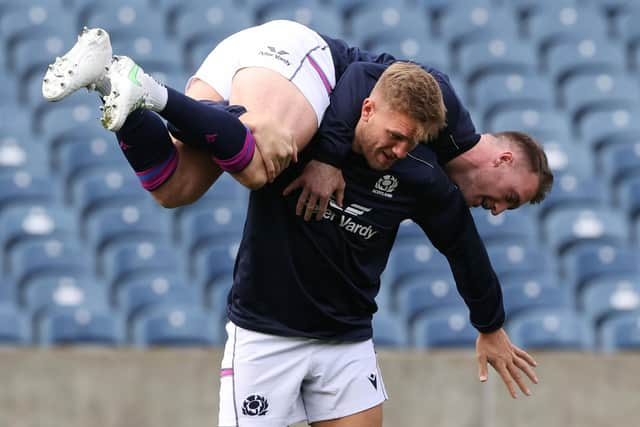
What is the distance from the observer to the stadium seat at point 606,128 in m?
9.16

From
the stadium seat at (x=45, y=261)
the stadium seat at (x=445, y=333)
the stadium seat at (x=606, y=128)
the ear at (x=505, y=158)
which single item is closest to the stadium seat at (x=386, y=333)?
the stadium seat at (x=445, y=333)

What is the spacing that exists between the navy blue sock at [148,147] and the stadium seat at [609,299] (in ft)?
14.1

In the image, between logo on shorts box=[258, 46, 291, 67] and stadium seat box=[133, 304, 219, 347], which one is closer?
logo on shorts box=[258, 46, 291, 67]

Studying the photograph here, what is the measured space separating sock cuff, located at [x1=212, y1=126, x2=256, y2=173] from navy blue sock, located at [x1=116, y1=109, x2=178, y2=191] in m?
0.18

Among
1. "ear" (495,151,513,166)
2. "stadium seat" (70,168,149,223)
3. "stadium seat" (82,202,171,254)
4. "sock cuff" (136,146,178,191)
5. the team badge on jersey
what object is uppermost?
"ear" (495,151,513,166)

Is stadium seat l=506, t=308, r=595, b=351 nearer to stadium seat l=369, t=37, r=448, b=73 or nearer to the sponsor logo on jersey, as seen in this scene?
→ stadium seat l=369, t=37, r=448, b=73

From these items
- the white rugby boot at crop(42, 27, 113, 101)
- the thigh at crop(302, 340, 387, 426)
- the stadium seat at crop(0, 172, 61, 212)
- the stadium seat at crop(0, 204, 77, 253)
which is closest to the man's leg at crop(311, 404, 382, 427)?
the thigh at crop(302, 340, 387, 426)

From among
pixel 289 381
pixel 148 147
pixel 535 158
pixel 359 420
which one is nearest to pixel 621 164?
pixel 535 158

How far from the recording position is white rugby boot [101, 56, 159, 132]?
12.0ft

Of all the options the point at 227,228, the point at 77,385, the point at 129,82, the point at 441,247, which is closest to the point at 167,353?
the point at 77,385

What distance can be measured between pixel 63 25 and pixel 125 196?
78.3 inches

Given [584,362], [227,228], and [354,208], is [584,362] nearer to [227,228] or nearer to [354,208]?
[227,228]

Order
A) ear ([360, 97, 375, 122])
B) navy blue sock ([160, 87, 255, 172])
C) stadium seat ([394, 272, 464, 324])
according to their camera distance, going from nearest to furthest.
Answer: navy blue sock ([160, 87, 255, 172]) < ear ([360, 97, 375, 122]) < stadium seat ([394, 272, 464, 324])

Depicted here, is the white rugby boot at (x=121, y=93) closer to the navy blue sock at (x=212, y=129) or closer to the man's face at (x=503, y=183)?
the navy blue sock at (x=212, y=129)
